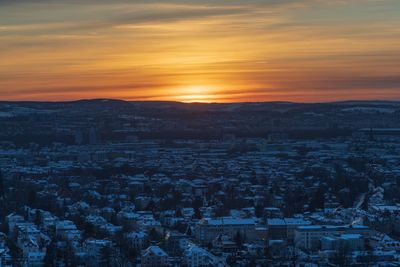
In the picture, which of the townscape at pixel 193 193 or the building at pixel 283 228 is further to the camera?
the building at pixel 283 228

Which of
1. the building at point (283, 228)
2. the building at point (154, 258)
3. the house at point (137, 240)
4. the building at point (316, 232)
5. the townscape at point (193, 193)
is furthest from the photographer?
the building at point (283, 228)

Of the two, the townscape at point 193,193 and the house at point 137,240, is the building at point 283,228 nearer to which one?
the townscape at point 193,193

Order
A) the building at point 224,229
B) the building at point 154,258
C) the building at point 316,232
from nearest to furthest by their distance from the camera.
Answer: the building at point 154,258 < the building at point 316,232 < the building at point 224,229

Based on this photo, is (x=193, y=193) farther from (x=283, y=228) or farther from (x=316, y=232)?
(x=316, y=232)

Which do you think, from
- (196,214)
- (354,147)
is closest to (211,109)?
(354,147)

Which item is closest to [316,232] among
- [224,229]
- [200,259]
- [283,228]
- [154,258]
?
[283,228]

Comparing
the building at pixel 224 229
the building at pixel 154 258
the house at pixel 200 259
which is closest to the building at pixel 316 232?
the building at pixel 224 229

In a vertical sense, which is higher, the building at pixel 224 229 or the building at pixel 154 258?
the building at pixel 224 229

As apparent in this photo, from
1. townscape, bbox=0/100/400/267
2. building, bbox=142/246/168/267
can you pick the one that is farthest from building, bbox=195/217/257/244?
building, bbox=142/246/168/267
